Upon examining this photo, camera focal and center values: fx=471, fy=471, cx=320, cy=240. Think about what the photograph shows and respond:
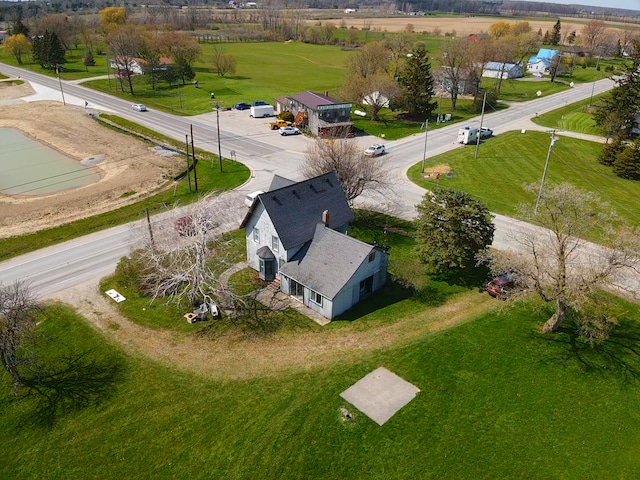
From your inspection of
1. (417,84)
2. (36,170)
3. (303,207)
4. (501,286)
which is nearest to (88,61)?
(36,170)

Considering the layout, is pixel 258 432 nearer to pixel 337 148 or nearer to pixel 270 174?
pixel 337 148

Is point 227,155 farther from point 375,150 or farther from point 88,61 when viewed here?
point 88,61

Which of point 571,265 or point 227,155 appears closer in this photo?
point 571,265

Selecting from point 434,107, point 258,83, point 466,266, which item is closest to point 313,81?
point 258,83

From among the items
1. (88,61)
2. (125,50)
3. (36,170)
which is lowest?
(36,170)

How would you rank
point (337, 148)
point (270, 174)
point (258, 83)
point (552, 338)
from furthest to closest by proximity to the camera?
point (258, 83), point (270, 174), point (337, 148), point (552, 338)
